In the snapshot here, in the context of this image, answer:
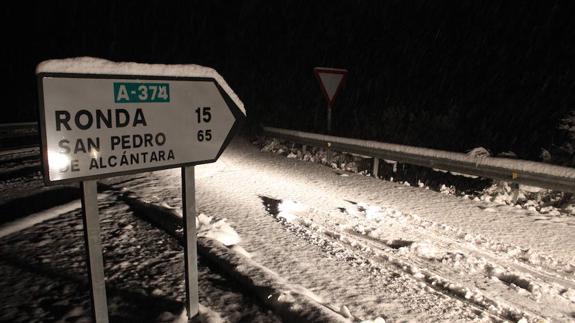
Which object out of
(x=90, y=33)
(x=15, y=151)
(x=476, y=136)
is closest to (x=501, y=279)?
(x=476, y=136)

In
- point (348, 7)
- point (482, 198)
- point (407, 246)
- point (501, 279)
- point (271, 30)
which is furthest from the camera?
point (271, 30)

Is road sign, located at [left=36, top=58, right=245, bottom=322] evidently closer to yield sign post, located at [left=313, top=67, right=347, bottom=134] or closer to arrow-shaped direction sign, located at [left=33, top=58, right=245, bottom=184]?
arrow-shaped direction sign, located at [left=33, top=58, right=245, bottom=184]

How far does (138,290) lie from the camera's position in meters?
3.21

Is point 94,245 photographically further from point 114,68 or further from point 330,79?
point 330,79

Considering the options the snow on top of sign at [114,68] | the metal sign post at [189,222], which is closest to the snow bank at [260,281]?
the metal sign post at [189,222]

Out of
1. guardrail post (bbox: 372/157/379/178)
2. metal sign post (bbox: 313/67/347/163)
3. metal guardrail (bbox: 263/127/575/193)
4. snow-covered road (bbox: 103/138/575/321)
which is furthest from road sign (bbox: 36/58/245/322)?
metal sign post (bbox: 313/67/347/163)

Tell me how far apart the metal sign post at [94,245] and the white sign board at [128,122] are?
4.0 inches

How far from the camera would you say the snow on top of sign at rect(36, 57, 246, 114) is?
5.93ft

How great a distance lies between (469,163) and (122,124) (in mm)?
5812

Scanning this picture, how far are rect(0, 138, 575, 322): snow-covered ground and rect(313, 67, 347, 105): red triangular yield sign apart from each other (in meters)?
3.40

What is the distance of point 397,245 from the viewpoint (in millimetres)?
4359

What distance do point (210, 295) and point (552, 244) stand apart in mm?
3785

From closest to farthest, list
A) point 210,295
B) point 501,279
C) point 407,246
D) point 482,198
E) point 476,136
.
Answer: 1. point 210,295
2. point 501,279
3. point 407,246
4. point 482,198
5. point 476,136

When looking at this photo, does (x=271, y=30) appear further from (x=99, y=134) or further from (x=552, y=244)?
(x=99, y=134)
